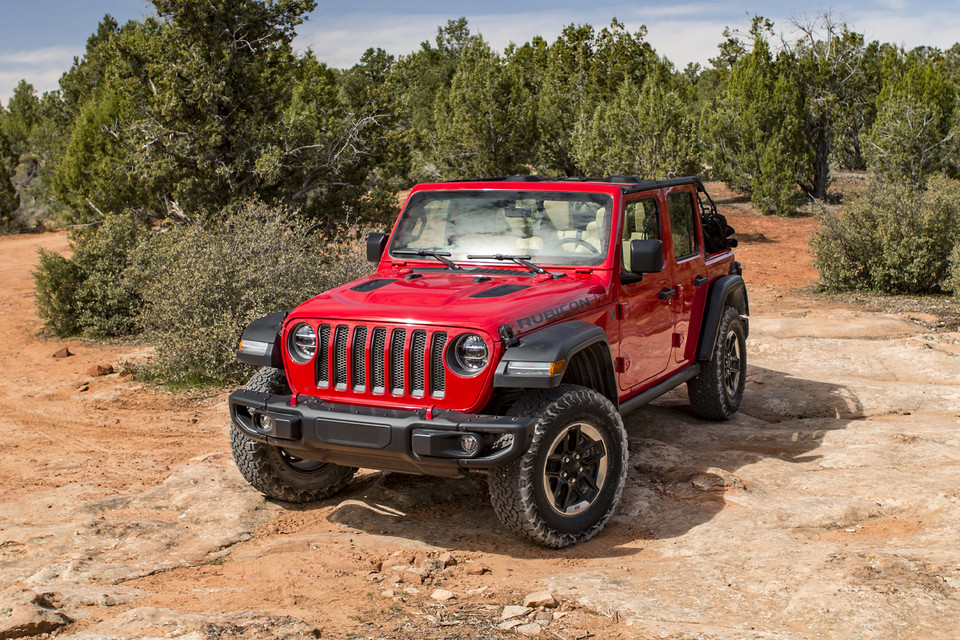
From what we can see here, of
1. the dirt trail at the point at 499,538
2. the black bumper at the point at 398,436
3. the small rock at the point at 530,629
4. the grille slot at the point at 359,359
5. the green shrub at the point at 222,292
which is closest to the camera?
the small rock at the point at 530,629

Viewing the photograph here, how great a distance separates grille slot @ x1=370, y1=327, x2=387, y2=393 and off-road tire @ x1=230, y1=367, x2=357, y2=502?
0.85 metres

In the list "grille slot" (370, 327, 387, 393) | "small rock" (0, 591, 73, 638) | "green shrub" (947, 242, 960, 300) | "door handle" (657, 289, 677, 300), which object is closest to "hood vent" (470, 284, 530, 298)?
"grille slot" (370, 327, 387, 393)

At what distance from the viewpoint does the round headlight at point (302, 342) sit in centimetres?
495

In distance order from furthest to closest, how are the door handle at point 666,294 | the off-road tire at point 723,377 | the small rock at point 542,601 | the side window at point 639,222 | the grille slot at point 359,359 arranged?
the off-road tire at point 723,377
the door handle at point 666,294
the side window at point 639,222
the grille slot at point 359,359
the small rock at point 542,601

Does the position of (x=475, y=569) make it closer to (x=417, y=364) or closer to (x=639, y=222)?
(x=417, y=364)

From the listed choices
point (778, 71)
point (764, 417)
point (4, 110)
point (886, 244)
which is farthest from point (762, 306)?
point (4, 110)

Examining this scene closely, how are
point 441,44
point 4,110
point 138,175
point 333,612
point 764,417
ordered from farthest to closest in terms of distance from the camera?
point 4,110 → point 441,44 → point 138,175 → point 764,417 → point 333,612

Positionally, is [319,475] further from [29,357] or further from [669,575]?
[29,357]

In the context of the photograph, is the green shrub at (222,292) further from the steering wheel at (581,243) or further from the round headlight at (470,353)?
the round headlight at (470,353)

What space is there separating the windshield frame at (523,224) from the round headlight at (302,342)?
1.25 m

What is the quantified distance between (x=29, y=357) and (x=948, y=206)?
13.8 meters

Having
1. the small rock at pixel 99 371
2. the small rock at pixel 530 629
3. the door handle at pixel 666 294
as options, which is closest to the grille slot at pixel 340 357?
the small rock at pixel 530 629

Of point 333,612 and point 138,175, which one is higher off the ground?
point 138,175

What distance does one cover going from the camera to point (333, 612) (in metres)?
4.07
